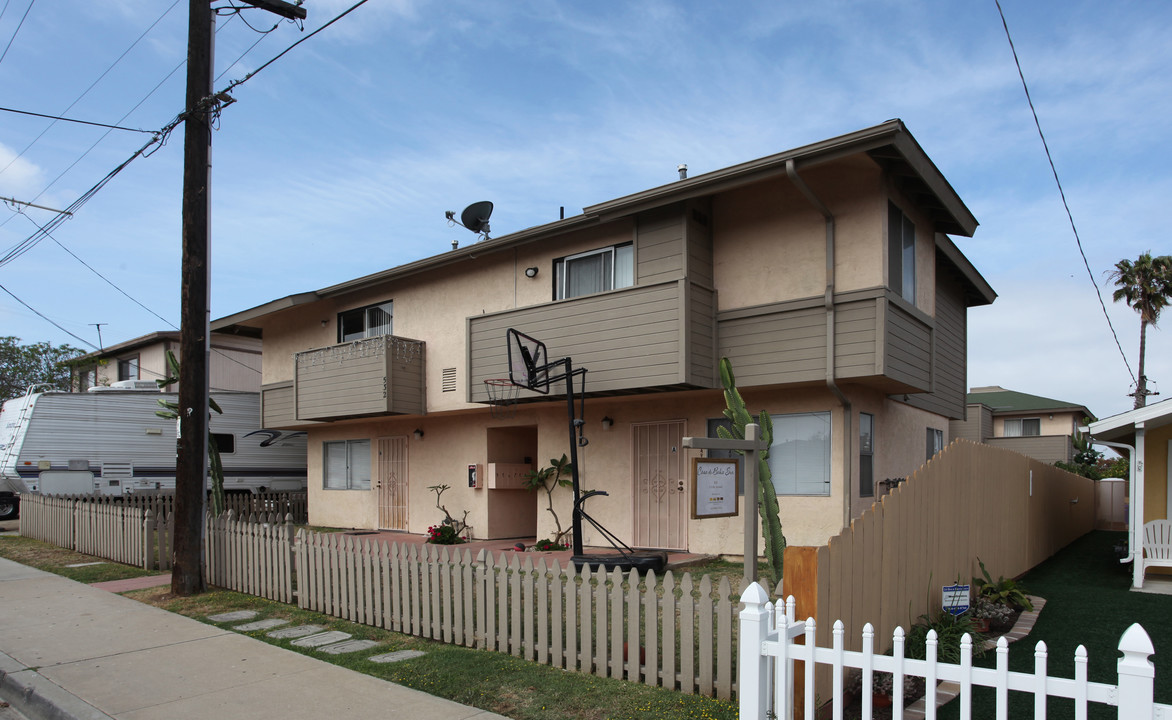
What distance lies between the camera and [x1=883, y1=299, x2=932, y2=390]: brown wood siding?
1152 centimetres

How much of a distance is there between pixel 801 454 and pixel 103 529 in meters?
12.2

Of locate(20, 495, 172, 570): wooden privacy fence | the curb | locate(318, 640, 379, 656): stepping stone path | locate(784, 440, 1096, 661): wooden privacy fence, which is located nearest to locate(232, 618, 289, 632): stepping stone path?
locate(318, 640, 379, 656): stepping stone path

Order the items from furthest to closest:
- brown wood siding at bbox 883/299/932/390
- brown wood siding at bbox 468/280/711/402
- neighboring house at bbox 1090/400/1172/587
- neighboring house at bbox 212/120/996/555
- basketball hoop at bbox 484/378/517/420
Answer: basketball hoop at bbox 484/378/517/420, brown wood siding at bbox 468/280/711/402, neighboring house at bbox 212/120/996/555, brown wood siding at bbox 883/299/932/390, neighboring house at bbox 1090/400/1172/587

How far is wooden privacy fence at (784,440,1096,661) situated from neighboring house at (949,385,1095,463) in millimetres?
20092

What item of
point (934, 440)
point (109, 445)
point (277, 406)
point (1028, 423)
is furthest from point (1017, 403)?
point (109, 445)

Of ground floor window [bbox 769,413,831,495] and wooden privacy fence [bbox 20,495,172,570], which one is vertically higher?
ground floor window [bbox 769,413,831,495]

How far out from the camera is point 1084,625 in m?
8.69

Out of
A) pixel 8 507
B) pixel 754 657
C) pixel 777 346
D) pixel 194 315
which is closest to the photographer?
pixel 754 657

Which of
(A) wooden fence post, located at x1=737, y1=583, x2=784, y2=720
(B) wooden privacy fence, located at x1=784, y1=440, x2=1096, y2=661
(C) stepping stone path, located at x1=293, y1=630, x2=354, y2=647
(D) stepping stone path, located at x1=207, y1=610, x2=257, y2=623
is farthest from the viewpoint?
(D) stepping stone path, located at x1=207, y1=610, x2=257, y2=623

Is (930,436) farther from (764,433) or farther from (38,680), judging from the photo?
(38,680)

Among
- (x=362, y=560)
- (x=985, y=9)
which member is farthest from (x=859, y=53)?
(x=362, y=560)

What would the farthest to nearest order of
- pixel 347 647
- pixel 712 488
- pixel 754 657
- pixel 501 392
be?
pixel 501 392 → pixel 347 647 → pixel 712 488 → pixel 754 657

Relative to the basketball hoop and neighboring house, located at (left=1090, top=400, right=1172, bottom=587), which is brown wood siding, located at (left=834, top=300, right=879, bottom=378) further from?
the basketball hoop

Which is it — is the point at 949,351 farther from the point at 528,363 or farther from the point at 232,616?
the point at 232,616
